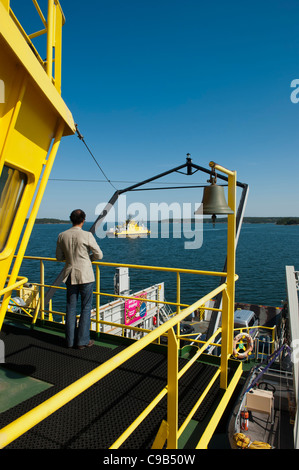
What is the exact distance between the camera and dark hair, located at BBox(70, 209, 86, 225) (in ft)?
14.1

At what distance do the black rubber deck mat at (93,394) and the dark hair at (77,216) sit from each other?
2.07 meters

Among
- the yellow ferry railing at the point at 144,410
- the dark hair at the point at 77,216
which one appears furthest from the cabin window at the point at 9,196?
the yellow ferry railing at the point at 144,410

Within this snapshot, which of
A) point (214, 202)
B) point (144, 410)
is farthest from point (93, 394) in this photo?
point (214, 202)

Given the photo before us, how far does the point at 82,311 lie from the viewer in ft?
14.6

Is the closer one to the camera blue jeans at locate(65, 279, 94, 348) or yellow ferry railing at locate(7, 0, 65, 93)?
yellow ferry railing at locate(7, 0, 65, 93)

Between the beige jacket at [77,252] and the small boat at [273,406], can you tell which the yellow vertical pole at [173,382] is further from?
the small boat at [273,406]

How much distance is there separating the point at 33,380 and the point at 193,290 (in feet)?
82.9

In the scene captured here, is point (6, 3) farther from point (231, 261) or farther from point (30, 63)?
point (231, 261)

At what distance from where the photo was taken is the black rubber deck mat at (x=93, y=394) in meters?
2.72

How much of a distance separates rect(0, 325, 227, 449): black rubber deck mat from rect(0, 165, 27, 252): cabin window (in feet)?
6.13

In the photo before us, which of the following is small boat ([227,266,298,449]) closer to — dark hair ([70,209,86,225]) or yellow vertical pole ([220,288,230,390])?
yellow vertical pole ([220,288,230,390])

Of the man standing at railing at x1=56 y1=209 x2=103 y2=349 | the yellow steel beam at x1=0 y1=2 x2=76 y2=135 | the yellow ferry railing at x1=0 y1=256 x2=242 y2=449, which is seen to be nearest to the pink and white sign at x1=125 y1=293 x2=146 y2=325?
the man standing at railing at x1=56 y1=209 x2=103 y2=349

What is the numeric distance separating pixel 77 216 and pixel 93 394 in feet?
7.87
